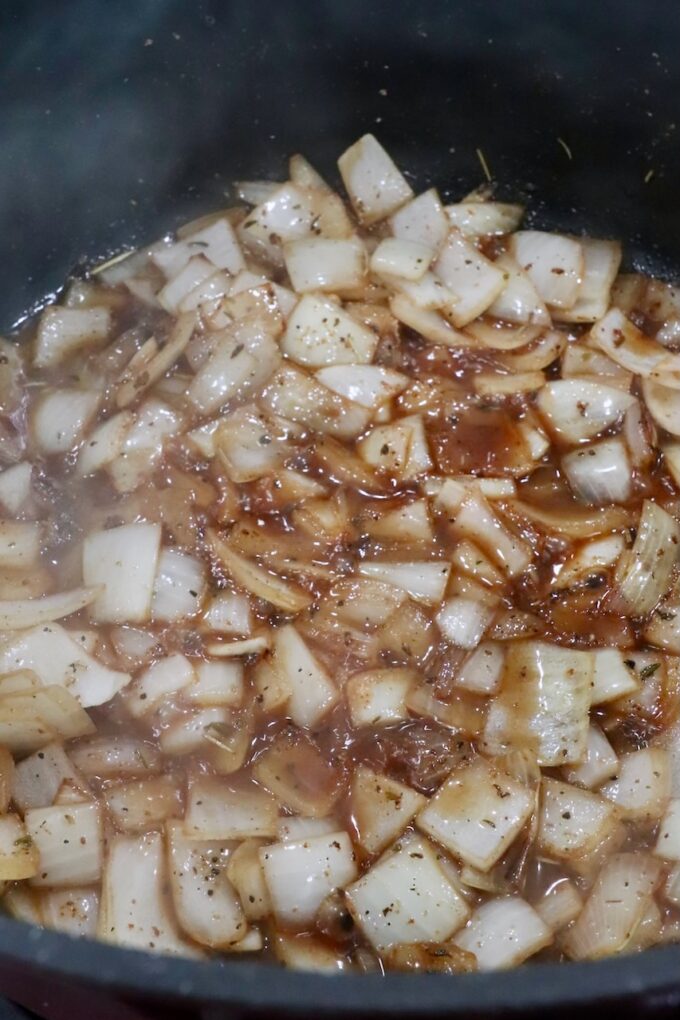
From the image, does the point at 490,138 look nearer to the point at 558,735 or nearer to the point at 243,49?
the point at 243,49

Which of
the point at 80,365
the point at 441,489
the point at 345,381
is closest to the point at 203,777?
the point at 441,489

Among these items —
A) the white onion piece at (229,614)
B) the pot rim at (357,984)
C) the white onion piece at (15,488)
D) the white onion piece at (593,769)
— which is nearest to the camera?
the pot rim at (357,984)

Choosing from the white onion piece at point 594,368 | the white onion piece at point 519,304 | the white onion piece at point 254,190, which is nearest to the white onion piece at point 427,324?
the white onion piece at point 519,304

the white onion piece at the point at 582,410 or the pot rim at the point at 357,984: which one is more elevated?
the pot rim at the point at 357,984

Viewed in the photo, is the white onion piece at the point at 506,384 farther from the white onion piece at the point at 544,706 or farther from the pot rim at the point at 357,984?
the pot rim at the point at 357,984

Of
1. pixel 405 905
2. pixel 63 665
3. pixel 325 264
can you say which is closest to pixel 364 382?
pixel 325 264

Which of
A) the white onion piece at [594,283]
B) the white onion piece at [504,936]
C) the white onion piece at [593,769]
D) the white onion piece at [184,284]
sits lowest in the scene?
the white onion piece at [593,769]

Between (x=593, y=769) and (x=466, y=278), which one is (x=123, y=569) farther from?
(x=466, y=278)

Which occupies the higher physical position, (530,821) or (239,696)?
(239,696)
